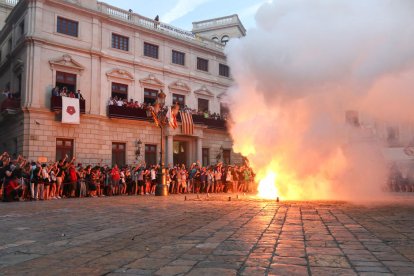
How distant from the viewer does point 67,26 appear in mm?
25312

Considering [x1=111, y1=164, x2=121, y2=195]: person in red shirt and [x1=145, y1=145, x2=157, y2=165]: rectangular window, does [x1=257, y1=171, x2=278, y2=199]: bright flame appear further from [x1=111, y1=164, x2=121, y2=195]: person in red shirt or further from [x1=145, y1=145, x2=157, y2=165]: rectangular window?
[x1=145, y1=145, x2=157, y2=165]: rectangular window

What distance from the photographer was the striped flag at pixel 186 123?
2980 centimetres

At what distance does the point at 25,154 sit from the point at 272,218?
61.7ft

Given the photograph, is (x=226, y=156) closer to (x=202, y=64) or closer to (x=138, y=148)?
(x=202, y=64)

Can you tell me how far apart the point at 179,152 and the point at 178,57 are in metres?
8.25

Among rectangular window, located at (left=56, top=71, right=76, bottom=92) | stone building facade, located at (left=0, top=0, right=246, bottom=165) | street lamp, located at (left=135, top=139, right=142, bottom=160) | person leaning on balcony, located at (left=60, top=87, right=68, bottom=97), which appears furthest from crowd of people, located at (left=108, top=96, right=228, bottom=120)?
person leaning on balcony, located at (left=60, top=87, right=68, bottom=97)

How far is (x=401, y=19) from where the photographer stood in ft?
33.6

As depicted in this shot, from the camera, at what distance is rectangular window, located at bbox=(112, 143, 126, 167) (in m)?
27.2

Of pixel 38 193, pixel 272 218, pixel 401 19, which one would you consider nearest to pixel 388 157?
pixel 401 19

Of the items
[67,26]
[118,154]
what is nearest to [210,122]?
[118,154]

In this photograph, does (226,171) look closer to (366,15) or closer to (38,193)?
(38,193)

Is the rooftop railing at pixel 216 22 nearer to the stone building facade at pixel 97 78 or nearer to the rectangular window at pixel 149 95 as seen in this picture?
the stone building facade at pixel 97 78

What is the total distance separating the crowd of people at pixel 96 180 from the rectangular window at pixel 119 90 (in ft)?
25.2

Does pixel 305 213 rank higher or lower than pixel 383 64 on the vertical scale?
lower
